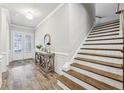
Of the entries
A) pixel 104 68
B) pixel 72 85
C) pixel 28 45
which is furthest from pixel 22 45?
pixel 104 68

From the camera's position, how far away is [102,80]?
2.11m

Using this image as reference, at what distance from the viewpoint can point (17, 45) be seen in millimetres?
6789

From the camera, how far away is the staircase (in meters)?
2.01

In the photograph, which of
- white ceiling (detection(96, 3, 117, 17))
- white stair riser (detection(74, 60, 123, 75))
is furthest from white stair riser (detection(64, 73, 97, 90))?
white ceiling (detection(96, 3, 117, 17))

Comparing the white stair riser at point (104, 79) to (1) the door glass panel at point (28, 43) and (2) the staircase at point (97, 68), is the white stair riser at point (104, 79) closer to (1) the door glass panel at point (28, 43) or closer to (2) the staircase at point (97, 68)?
(2) the staircase at point (97, 68)

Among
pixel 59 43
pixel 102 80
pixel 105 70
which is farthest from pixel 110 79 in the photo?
pixel 59 43

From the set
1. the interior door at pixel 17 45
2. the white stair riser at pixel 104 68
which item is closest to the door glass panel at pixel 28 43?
the interior door at pixel 17 45

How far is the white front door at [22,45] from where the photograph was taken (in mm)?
6628

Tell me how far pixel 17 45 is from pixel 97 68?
18.8 feet

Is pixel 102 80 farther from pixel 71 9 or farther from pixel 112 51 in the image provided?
pixel 71 9

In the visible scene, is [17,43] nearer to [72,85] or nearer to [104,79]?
[72,85]

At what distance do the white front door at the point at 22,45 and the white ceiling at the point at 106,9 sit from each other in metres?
4.80

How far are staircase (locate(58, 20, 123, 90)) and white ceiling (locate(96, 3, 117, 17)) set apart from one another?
2.84 m

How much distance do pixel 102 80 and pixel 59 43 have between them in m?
2.09
